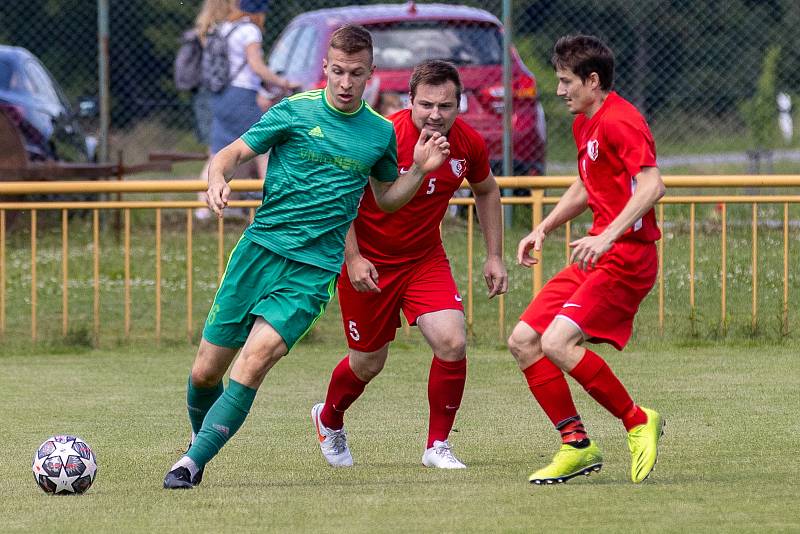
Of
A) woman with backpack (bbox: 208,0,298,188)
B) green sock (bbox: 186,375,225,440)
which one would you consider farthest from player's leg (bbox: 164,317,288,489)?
woman with backpack (bbox: 208,0,298,188)

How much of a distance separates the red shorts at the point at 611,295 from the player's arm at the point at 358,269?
26.9 inches

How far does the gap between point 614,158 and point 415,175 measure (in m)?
→ 0.77

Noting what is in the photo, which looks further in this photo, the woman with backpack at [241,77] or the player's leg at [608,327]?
the woman with backpack at [241,77]

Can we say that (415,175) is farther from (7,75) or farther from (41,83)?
(41,83)

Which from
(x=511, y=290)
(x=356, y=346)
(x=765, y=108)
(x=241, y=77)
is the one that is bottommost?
(x=765, y=108)

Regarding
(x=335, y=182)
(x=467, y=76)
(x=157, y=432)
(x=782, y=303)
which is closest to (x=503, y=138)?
(x=467, y=76)

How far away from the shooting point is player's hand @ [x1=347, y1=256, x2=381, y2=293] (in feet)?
20.1

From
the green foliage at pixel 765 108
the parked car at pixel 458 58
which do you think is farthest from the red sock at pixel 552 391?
the green foliage at pixel 765 108

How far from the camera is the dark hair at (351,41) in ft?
18.7

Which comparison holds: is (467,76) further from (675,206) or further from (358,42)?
(358,42)

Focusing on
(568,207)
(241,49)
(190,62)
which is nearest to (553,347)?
(568,207)

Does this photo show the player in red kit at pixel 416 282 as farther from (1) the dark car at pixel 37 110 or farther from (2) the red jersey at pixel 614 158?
(1) the dark car at pixel 37 110

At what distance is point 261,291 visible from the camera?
575 cm

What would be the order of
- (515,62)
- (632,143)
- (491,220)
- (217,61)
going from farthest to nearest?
(515,62)
(217,61)
(491,220)
(632,143)
